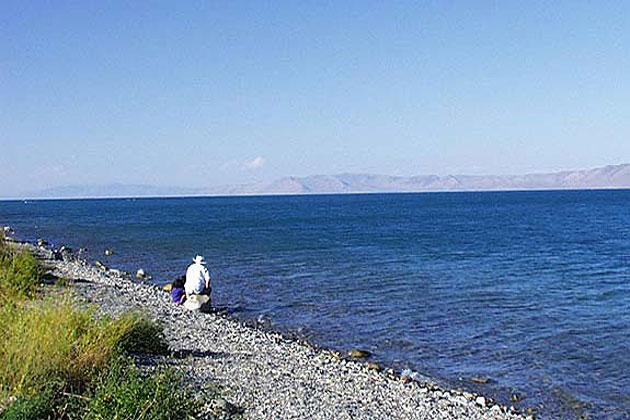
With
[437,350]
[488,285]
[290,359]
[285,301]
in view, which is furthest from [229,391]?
[488,285]

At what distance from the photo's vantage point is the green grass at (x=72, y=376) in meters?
7.89

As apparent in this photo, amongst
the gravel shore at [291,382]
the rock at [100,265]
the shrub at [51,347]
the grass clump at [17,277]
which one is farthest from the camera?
the rock at [100,265]

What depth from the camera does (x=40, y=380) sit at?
876 cm

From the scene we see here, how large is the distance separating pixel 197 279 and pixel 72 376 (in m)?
13.5

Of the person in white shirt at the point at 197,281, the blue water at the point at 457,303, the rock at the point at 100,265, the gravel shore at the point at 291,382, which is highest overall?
the person in white shirt at the point at 197,281

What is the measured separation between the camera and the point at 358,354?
56.7 feet

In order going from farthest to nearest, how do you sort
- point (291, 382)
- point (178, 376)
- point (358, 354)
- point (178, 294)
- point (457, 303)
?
point (457, 303) → point (178, 294) → point (358, 354) → point (291, 382) → point (178, 376)

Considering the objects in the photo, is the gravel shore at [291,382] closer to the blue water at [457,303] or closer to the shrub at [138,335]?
the shrub at [138,335]

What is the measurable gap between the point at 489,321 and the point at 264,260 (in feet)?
65.3

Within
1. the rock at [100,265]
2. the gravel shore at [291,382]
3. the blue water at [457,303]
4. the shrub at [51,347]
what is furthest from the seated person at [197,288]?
the rock at [100,265]

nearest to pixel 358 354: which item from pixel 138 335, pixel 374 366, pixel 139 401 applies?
pixel 374 366

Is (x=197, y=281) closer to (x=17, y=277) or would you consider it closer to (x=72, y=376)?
(x=17, y=277)

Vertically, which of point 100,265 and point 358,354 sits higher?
point 100,265

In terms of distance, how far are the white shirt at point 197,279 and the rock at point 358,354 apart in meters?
6.92
